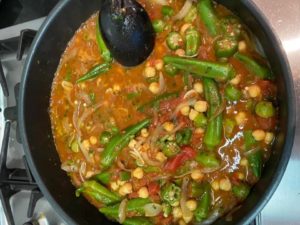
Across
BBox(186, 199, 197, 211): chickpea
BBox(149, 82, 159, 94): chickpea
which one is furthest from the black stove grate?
BBox(186, 199, 197, 211): chickpea

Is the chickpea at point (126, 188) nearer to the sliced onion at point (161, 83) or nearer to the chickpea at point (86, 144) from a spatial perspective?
the chickpea at point (86, 144)

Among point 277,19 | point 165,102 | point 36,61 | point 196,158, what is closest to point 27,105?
point 36,61

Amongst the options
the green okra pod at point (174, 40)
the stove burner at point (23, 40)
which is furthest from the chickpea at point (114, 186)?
the stove burner at point (23, 40)

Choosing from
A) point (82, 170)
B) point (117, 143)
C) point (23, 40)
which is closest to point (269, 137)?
point (117, 143)

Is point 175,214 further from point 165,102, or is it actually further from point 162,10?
point 162,10

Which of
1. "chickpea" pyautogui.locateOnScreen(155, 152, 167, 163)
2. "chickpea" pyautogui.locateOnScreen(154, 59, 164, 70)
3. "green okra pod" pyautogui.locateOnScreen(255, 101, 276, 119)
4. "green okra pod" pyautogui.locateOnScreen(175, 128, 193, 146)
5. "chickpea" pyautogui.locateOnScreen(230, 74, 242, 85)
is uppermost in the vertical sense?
"chickpea" pyautogui.locateOnScreen(230, 74, 242, 85)

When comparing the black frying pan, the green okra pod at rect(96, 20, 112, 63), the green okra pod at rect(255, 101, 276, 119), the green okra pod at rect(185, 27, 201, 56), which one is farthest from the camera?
the green okra pod at rect(96, 20, 112, 63)

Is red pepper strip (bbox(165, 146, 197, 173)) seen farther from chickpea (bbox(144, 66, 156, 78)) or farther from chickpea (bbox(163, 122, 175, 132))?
chickpea (bbox(144, 66, 156, 78))
